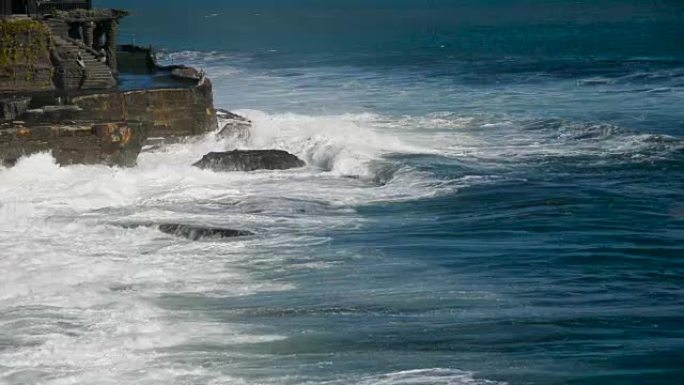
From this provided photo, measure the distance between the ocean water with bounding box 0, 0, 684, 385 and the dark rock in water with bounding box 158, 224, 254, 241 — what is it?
33 centimetres

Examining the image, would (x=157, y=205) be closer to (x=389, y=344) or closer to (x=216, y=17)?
(x=389, y=344)

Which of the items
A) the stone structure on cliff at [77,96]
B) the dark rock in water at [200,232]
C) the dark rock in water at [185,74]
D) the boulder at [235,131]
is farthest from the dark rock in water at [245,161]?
the dark rock in water at [200,232]

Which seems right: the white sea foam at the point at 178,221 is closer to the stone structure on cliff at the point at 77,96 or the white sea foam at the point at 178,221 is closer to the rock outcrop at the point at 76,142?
the rock outcrop at the point at 76,142

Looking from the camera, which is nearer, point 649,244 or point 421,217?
point 649,244

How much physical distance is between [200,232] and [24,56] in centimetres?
1744

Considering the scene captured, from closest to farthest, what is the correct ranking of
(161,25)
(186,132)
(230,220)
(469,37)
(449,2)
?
(230,220) → (186,132) → (469,37) → (161,25) → (449,2)

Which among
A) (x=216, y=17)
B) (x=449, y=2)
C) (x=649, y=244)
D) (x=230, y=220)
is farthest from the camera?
(x=449, y=2)

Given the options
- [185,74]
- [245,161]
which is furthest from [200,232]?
[185,74]

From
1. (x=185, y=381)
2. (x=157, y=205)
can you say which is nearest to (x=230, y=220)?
(x=157, y=205)

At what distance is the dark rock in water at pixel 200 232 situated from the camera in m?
28.3

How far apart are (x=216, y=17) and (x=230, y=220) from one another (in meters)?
115

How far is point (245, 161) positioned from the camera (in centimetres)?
3800

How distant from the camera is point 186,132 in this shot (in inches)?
1672

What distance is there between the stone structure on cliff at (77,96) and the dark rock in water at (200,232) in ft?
31.2
